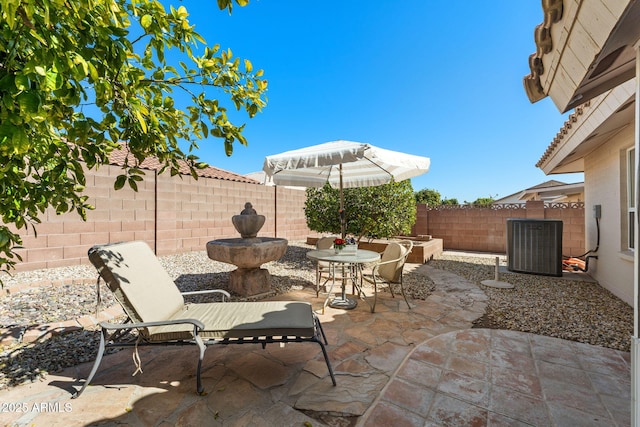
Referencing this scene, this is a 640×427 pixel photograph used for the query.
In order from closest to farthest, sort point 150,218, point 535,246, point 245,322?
point 245,322, point 535,246, point 150,218

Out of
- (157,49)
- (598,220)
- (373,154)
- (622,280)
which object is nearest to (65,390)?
(157,49)

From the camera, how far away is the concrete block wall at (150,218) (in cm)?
537

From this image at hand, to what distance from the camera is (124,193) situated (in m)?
6.50

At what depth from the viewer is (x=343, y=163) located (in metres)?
4.01

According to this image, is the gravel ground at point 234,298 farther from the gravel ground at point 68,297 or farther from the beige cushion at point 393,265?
the beige cushion at point 393,265

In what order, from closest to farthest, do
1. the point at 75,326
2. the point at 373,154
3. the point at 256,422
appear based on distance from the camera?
the point at 256,422
the point at 75,326
the point at 373,154

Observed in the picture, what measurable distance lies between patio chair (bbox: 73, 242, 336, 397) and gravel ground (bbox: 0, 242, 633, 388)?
2.51 ft

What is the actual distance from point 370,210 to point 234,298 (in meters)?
4.36

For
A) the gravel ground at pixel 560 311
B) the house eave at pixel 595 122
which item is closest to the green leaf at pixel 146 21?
the gravel ground at pixel 560 311

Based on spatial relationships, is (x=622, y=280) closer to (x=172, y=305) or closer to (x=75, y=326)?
(x=172, y=305)

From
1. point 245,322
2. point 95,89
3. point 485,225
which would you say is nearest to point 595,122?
point 245,322

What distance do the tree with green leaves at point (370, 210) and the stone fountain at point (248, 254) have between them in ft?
10.5

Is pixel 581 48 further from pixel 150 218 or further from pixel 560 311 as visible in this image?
pixel 150 218

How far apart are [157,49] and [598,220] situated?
Result: 7.91 metres
